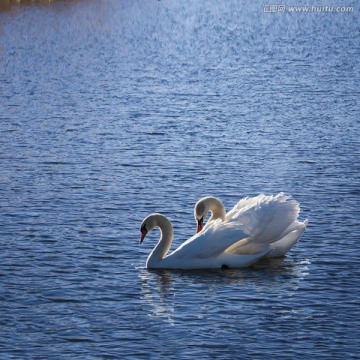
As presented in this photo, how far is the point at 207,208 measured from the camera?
20.0 metres

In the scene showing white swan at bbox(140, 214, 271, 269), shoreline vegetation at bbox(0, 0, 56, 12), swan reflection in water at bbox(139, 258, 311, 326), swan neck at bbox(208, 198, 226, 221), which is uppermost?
shoreline vegetation at bbox(0, 0, 56, 12)

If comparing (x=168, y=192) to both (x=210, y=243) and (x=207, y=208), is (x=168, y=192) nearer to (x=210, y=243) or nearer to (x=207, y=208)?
(x=207, y=208)

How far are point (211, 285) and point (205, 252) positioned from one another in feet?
3.25

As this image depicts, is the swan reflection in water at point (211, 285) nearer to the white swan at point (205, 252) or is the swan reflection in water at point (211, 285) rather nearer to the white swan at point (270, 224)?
the white swan at point (205, 252)

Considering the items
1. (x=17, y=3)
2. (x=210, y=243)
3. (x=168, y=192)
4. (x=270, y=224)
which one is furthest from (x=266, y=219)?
(x=17, y=3)

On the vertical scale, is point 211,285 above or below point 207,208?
below

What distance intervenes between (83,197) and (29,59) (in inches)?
1232

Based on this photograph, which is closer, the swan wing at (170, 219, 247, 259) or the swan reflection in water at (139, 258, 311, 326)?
the swan reflection in water at (139, 258, 311, 326)

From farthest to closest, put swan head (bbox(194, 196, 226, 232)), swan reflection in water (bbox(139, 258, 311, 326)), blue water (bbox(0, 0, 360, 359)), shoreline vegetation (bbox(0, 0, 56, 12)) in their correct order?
shoreline vegetation (bbox(0, 0, 56, 12)) < swan head (bbox(194, 196, 226, 232)) < swan reflection in water (bbox(139, 258, 311, 326)) < blue water (bbox(0, 0, 360, 359))

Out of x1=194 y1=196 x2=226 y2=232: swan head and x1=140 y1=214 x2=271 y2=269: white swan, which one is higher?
x1=194 y1=196 x2=226 y2=232: swan head

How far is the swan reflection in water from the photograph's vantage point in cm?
1667

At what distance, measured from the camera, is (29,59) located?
53875 mm

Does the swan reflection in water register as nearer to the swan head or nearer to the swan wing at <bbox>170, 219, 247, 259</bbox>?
the swan wing at <bbox>170, 219, 247, 259</bbox>

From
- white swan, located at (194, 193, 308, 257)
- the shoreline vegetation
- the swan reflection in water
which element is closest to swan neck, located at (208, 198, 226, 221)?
white swan, located at (194, 193, 308, 257)
